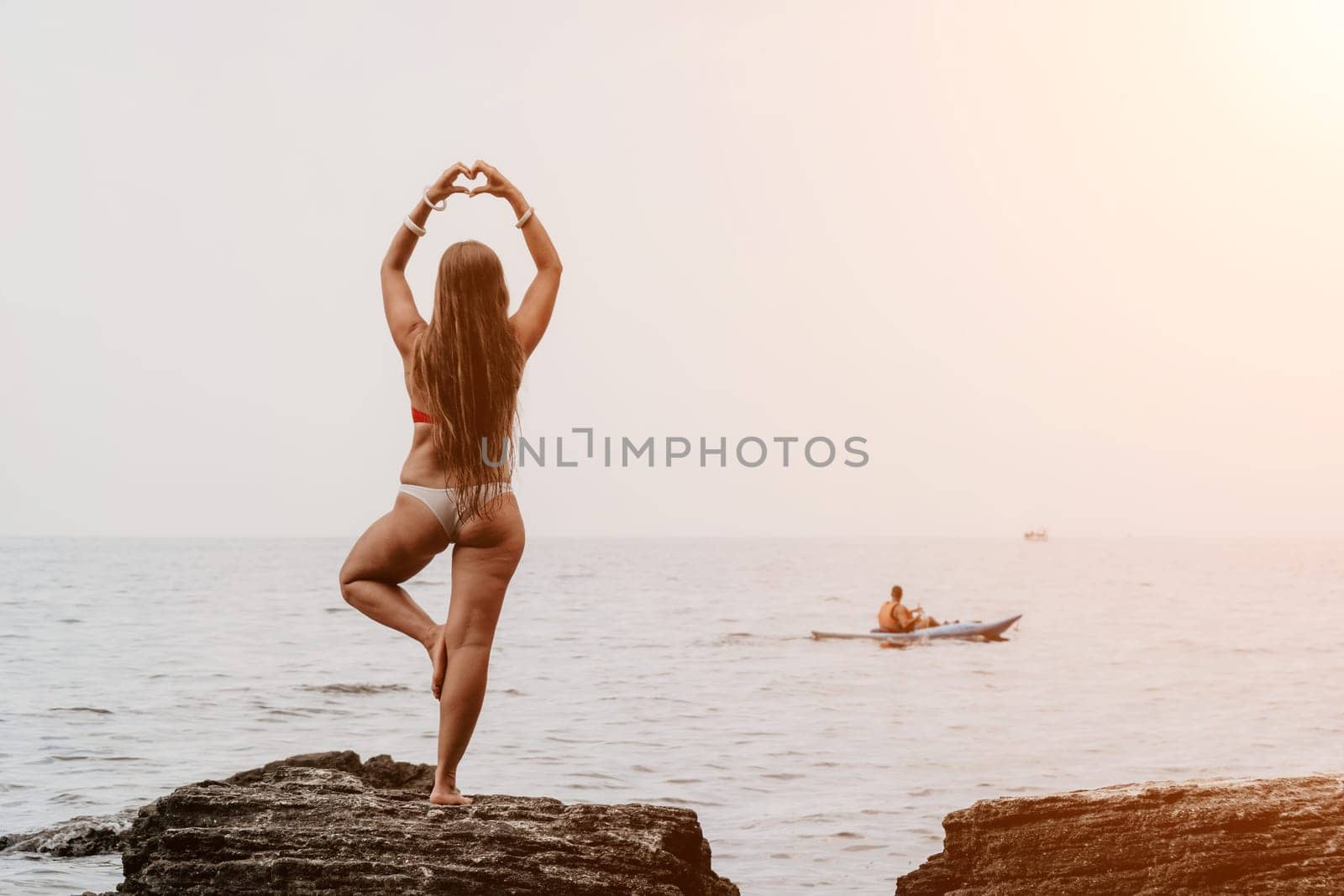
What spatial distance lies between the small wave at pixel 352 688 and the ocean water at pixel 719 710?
18 centimetres

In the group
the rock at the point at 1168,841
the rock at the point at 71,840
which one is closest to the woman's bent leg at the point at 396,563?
the rock at the point at 1168,841

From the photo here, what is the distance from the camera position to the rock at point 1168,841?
5.76 meters

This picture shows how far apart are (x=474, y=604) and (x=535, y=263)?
1.46m

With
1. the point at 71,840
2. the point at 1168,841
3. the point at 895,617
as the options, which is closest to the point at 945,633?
the point at 895,617

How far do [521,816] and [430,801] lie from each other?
409mm

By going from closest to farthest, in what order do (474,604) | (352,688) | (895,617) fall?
(474,604)
(352,688)
(895,617)

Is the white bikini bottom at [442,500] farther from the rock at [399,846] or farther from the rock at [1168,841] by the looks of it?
the rock at [1168,841]

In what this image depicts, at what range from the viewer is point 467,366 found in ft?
17.2

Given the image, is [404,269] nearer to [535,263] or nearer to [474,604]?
[535,263]

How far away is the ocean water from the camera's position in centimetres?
1242

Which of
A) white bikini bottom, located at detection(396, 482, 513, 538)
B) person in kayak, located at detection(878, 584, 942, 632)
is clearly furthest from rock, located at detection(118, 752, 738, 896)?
person in kayak, located at detection(878, 584, 942, 632)

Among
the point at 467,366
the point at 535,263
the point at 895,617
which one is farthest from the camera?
the point at 895,617

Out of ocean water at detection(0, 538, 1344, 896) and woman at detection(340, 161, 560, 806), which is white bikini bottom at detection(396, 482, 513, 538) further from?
ocean water at detection(0, 538, 1344, 896)

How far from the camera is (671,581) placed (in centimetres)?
7012
